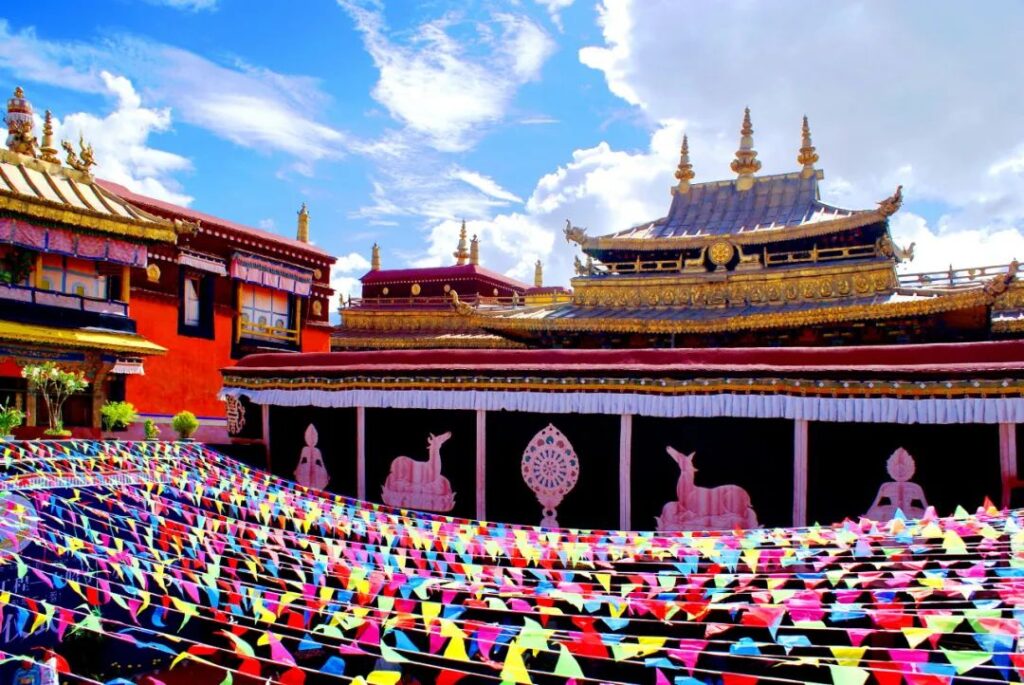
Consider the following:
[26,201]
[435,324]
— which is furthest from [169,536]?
[435,324]

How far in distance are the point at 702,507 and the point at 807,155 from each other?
50.3ft

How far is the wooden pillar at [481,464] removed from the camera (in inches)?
402

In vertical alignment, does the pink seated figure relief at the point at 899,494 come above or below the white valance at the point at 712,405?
below

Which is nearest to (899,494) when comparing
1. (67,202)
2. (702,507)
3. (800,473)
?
(800,473)

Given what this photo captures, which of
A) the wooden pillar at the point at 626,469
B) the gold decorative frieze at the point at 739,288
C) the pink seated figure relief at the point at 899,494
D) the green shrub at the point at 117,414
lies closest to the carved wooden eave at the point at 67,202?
the green shrub at the point at 117,414

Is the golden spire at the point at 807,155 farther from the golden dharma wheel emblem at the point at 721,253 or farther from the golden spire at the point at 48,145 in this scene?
the golden spire at the point at 48,145

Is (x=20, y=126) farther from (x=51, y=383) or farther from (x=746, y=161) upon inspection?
(x=746, y=161)

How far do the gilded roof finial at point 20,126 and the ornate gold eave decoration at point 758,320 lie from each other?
1168 cm

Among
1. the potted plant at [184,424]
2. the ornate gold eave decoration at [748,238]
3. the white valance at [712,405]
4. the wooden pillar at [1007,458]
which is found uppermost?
A: the ornate gold eave decoration at [748,238]

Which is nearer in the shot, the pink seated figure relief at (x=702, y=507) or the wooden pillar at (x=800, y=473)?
the wooden pillar at (x=800, y=473)

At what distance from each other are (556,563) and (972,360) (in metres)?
4.99

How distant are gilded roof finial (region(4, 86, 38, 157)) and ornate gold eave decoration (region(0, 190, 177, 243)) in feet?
7.88

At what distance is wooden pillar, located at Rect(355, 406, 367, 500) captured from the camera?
1118 centimetres

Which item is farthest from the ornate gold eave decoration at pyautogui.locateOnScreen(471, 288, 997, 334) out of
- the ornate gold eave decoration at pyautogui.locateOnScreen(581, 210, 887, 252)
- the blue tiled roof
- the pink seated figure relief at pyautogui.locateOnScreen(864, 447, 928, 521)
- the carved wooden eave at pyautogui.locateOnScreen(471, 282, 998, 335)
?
the pink seated figure relief at pyautogui.locateOnScreen(864, 447, 928, 521)
